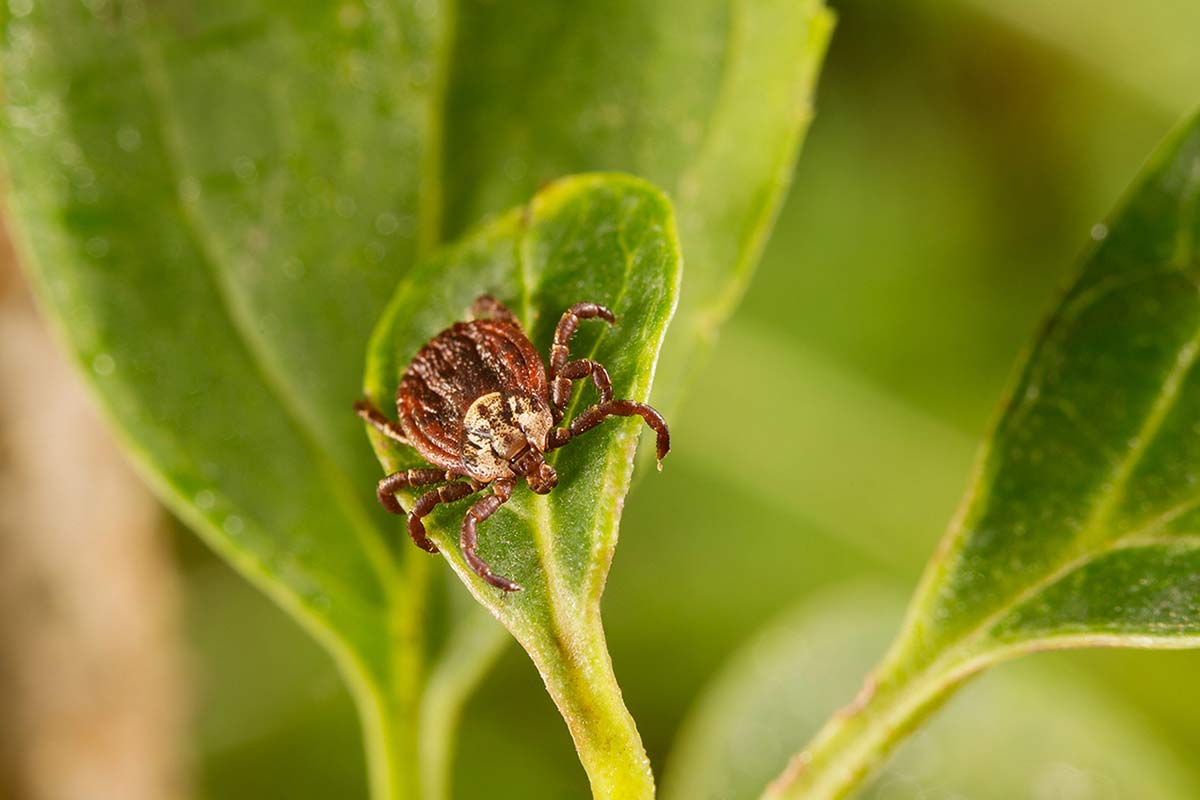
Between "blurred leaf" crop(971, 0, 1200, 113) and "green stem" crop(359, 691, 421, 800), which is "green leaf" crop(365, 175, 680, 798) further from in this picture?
"blurred leaf" crop(971, 0, 1200, 113)

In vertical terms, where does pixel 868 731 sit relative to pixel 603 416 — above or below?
below

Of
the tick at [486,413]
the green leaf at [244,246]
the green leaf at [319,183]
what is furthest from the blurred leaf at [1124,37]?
the green leaf at [244,246]

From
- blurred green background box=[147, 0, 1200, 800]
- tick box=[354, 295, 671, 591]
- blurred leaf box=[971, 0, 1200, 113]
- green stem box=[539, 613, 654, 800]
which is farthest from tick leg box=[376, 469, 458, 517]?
blurred leaf box=[971, 0, 1200, 113]

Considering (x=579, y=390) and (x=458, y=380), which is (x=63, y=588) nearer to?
(x=458, y=380)

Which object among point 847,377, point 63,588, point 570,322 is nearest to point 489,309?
point 570,322

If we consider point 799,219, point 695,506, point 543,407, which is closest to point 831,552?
point 695,506

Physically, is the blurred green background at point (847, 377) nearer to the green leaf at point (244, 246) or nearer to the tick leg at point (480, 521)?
the green leaf at point (244, 246)
